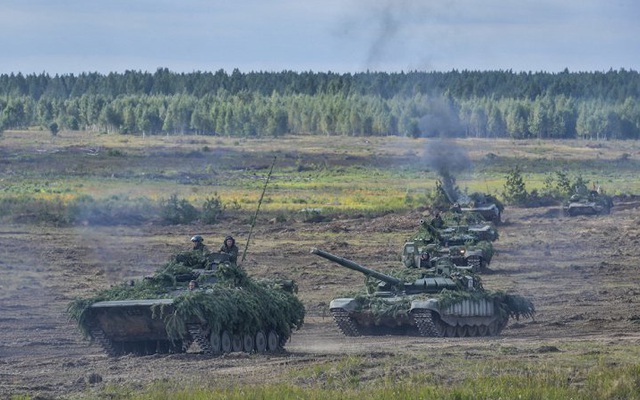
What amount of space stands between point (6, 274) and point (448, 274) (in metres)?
13.8

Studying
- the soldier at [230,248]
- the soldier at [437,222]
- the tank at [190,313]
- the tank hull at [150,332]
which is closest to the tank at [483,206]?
the soldier at [437,222]

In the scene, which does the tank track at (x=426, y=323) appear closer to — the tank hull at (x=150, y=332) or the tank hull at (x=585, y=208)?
the tank hull at (x=150, y=332)

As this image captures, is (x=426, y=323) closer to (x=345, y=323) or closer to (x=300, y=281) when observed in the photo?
(x=345, y=323)

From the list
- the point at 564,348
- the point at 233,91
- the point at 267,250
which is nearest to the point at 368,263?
the point at 267,250

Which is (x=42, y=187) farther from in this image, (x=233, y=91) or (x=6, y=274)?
(x=233, y=91)

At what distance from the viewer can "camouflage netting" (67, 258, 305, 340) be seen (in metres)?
23.7

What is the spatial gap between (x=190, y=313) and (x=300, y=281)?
674 inches

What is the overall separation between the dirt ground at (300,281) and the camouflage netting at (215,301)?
608mm

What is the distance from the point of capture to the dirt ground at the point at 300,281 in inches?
890

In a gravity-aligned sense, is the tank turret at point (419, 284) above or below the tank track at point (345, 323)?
above

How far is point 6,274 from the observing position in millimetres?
39125

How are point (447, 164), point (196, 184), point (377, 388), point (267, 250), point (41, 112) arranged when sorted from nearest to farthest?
point (377, 388)
point (267, 250)
point (447, 164)
point (196, 184)
point (41, 112)

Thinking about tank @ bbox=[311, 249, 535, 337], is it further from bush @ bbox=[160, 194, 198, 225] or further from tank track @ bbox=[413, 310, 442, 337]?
bush @ bbox=[160, 194, 198, 225]

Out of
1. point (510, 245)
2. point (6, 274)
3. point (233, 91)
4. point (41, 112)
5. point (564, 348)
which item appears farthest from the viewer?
point (233, 91)
